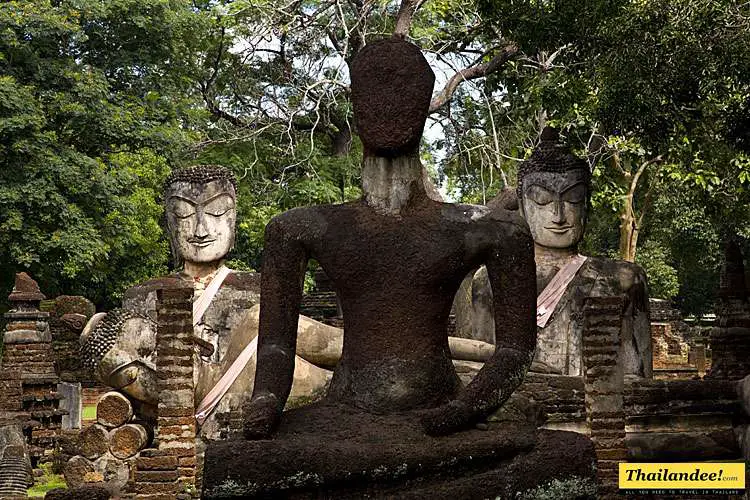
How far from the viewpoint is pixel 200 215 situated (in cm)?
1154

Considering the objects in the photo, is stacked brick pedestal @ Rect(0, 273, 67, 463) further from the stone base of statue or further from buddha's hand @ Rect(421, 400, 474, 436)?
buddha's hand @ Rect(421, 400, 474, 436)

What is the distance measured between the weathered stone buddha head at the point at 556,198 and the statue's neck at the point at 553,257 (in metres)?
0.05

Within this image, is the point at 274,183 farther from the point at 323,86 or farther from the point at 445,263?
the point at 445,263

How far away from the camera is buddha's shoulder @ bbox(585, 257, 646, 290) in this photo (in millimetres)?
10547

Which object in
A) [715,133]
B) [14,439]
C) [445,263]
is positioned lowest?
[14,439]

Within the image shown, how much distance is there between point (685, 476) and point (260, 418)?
5.41m

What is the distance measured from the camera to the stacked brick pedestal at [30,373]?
15.6m

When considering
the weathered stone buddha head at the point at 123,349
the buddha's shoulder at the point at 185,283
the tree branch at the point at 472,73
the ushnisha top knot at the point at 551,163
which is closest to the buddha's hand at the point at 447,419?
the weathered stone buddha head at the point at 123,349

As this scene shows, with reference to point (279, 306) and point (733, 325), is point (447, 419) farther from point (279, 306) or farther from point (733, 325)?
point (733, 325)

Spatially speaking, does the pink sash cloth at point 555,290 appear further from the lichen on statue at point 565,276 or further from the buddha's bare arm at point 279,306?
the buddha's bare arm at point 279,306

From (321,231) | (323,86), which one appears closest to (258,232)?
(323,86)

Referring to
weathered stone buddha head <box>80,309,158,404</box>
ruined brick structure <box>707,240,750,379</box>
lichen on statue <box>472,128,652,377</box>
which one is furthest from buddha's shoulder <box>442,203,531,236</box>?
ruined brick structure <box>707,240,750,379</box>

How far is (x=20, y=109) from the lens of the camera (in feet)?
79.9

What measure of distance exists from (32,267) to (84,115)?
3229 mm
